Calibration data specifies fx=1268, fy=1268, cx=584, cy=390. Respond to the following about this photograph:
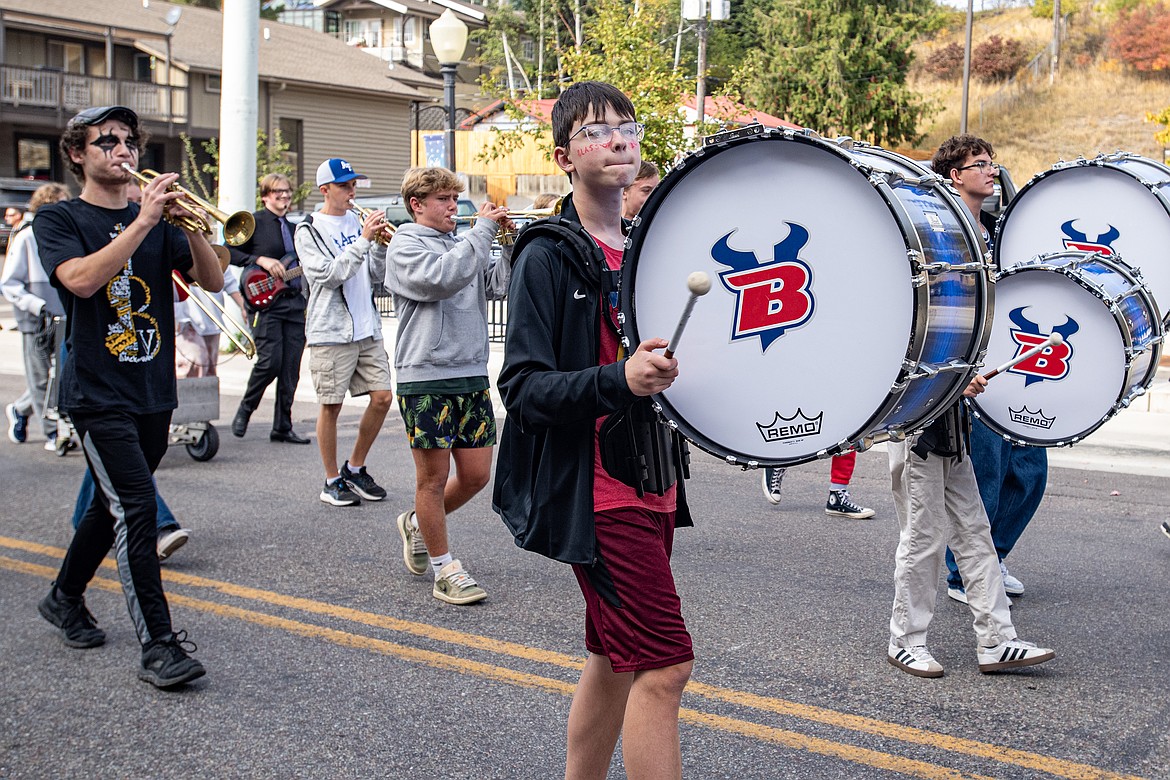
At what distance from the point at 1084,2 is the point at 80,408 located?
68223 millimetres

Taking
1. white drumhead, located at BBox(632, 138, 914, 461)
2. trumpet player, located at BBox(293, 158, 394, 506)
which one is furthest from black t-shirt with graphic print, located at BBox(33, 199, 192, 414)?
trumpet player, located at BBox(293, 158, 394, 506)

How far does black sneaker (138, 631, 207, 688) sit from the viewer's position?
446 centimetres

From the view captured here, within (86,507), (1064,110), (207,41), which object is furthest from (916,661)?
(1064,110)

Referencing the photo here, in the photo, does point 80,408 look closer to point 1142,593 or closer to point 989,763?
point 989,763

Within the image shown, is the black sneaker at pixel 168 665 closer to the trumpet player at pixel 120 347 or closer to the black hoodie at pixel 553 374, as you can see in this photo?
the trumpet player at pixel 120 347

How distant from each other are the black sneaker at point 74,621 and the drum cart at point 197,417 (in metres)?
3.45

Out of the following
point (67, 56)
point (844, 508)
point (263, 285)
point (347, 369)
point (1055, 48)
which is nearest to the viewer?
point (844, 508)

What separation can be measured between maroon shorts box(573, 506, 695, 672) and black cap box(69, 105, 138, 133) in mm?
2547

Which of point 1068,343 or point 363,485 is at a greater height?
point 1068,343

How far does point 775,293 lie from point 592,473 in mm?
Result: 584

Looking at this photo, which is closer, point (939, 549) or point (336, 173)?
point (939, 549)

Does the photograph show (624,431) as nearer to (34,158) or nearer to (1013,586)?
(1013,586)

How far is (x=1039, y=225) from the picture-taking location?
5.58m

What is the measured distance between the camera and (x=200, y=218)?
15.2ft
